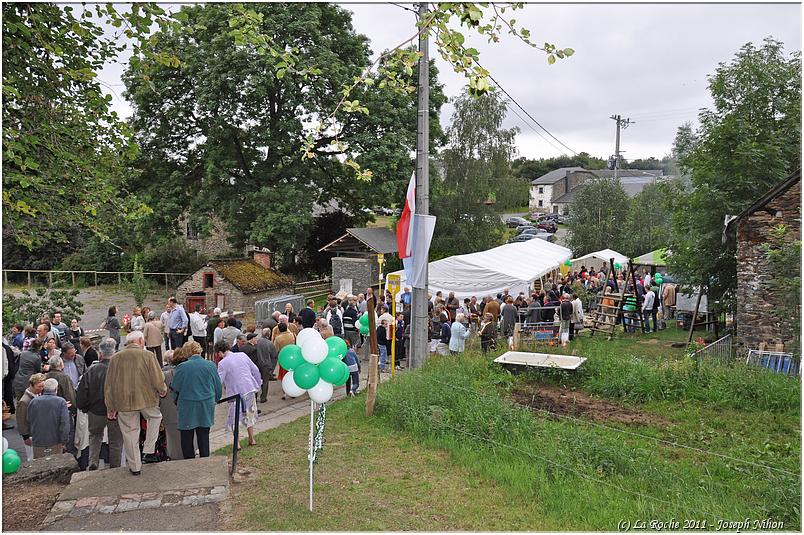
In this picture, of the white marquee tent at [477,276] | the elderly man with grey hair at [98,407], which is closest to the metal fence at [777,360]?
the white marquee tent at [477,276]

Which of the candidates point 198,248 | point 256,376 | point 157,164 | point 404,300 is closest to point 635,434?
point 256,376

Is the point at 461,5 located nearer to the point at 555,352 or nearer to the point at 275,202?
the point at 555,352

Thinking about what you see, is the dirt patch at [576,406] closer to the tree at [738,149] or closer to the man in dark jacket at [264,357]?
the man in dark jacket at [264,357]

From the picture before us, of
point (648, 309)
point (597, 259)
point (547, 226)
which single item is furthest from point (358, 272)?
point (547, 226)

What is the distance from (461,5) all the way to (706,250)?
15970 millimetres

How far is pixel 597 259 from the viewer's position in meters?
30.9

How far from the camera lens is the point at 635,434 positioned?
851 cm

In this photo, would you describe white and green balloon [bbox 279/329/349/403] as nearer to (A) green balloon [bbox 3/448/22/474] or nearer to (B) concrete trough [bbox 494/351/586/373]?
(A) green balloon [bbox 3/448/22/474]

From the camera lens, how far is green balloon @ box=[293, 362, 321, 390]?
694cm

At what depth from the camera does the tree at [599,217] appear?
34250 mm

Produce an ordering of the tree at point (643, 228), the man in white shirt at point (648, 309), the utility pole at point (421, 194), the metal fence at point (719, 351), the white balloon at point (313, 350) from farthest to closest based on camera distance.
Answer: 1. the tree at point (643, 228)
2. the man in white shirt at point (648, 309)
3. the metal fence at point (719, 351)
4. the utility pole at point (421, 194)
5. the white balloon at point (313, 350)

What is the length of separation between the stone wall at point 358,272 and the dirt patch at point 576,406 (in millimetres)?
14805

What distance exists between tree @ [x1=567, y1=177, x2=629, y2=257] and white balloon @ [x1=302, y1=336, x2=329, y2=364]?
29414 mm

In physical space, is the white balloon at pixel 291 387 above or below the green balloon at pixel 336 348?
below
